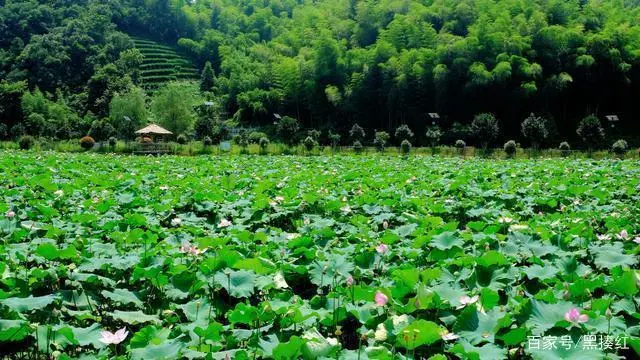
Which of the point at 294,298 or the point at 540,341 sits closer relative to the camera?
the point at 540,341

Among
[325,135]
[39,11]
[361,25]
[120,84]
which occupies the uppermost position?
[39,11]

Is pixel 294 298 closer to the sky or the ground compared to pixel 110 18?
closer to the ground

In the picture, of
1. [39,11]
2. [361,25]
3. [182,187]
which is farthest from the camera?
[39,11]

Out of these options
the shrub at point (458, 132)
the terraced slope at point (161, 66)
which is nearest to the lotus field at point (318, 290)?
the shrub at point (458, 132)

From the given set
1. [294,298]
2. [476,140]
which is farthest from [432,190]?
[476,140]

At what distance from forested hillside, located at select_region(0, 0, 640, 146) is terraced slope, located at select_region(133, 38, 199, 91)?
2.46m

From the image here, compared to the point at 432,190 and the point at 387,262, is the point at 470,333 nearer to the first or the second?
the point at 387,262

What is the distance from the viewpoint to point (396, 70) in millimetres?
34875

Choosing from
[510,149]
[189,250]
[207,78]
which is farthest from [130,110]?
[189,250]

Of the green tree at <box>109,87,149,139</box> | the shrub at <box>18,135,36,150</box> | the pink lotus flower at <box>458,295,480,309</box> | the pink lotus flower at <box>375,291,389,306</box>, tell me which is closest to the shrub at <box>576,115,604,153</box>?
the pink lotus flower at <box>458,295,480,309</box>

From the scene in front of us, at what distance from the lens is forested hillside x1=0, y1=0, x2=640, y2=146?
32.9m

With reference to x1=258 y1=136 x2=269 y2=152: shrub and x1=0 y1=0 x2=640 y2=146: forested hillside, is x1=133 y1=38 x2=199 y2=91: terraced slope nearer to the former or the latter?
x1=0 y1=0 x2=640 y2=146: forested hillside

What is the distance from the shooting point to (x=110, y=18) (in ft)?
253

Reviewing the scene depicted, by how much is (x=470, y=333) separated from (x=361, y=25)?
158 feet
